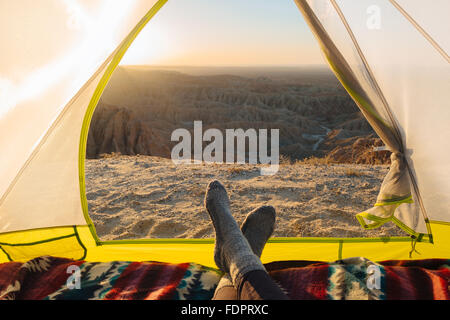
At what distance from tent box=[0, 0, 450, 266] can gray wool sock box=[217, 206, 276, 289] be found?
0.94ft

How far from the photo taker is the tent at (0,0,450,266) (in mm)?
1591

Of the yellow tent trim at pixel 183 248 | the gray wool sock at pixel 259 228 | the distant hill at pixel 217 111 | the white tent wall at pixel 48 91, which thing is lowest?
the yellow tent trim at pixel 183 248

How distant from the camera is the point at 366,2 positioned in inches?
65.4

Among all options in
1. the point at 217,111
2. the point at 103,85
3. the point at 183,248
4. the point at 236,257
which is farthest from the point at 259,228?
the point at 217,111

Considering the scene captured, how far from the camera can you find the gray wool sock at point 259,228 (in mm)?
1717

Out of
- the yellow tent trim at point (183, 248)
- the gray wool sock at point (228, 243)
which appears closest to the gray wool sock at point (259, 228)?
the gray wool sock at point (228, 243)

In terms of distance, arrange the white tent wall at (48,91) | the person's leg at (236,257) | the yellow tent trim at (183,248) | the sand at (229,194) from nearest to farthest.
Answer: the person's leg at (236,257), the white tent wall at (48,91), the yellow tent trim at (183,248), the sand at (229,194)

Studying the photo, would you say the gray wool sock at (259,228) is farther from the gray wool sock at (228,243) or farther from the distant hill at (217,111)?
the distant hill at (217,111)

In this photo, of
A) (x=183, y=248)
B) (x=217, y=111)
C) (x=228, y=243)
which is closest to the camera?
(x=228, y=243)

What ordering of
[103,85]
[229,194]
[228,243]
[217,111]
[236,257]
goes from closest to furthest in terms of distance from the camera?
1. [236,257]
2. [228,243]
3. [103,85]
4. [229,194]
5. [217,111]

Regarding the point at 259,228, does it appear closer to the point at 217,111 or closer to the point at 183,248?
the point at 183,248

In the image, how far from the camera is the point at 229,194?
3.39 meters

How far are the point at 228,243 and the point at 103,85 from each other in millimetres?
1292

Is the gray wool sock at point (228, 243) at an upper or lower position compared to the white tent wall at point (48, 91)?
lower
